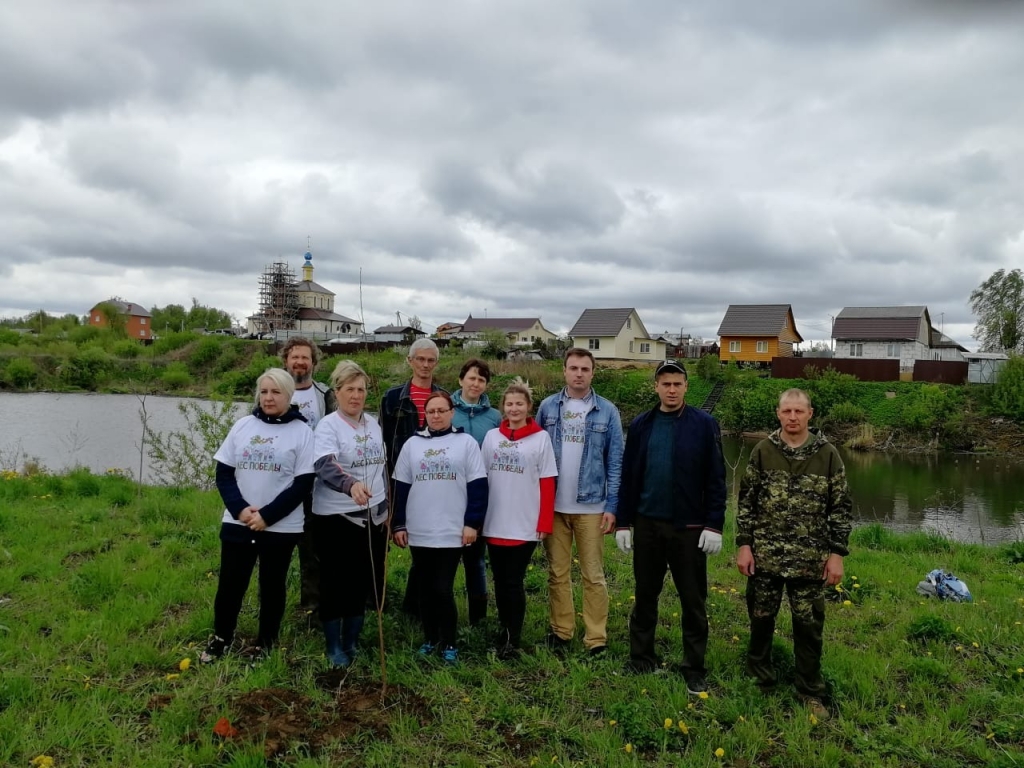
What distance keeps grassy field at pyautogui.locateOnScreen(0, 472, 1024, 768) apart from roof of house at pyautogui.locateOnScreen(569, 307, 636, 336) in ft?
140

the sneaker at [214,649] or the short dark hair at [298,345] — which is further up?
the short dark hair at [298,345]

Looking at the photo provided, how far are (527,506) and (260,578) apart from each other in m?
1.76

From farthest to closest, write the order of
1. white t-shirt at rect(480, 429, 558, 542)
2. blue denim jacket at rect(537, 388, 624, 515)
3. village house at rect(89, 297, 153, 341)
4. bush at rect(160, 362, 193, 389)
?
village house at rect(89, 297, 153, 341)
bush at rect(160, 362, 193, 389)
blue denim jacket at rect(537, 388, 624, 515)
white t-shirt at rect(480, 429, 558, 542)

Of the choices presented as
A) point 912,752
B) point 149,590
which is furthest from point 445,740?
point 149,590

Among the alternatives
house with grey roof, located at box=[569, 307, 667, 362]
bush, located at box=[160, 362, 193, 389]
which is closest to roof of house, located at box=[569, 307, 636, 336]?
house with grey roof, located at box=[569, 307, 667, 362]

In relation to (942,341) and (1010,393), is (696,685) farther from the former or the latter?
(942,341)

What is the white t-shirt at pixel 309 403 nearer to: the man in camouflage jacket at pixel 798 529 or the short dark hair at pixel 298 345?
the short dark hair at pixel 298 345

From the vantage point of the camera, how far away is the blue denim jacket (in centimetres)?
420

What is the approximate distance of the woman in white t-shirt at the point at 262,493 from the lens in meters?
3.72

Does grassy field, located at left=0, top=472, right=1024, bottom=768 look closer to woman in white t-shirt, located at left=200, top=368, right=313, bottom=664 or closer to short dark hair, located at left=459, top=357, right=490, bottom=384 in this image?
woman in white t-shirt, located at left=200, top=368, right=313, bottom=664

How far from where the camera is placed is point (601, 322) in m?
48.5

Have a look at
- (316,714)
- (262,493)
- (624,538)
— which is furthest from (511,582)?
(262,493)

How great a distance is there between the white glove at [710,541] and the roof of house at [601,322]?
43710mm

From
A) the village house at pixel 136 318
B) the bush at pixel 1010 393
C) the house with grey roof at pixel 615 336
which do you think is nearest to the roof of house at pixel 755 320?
the house with grey roof at pixel 615 336
